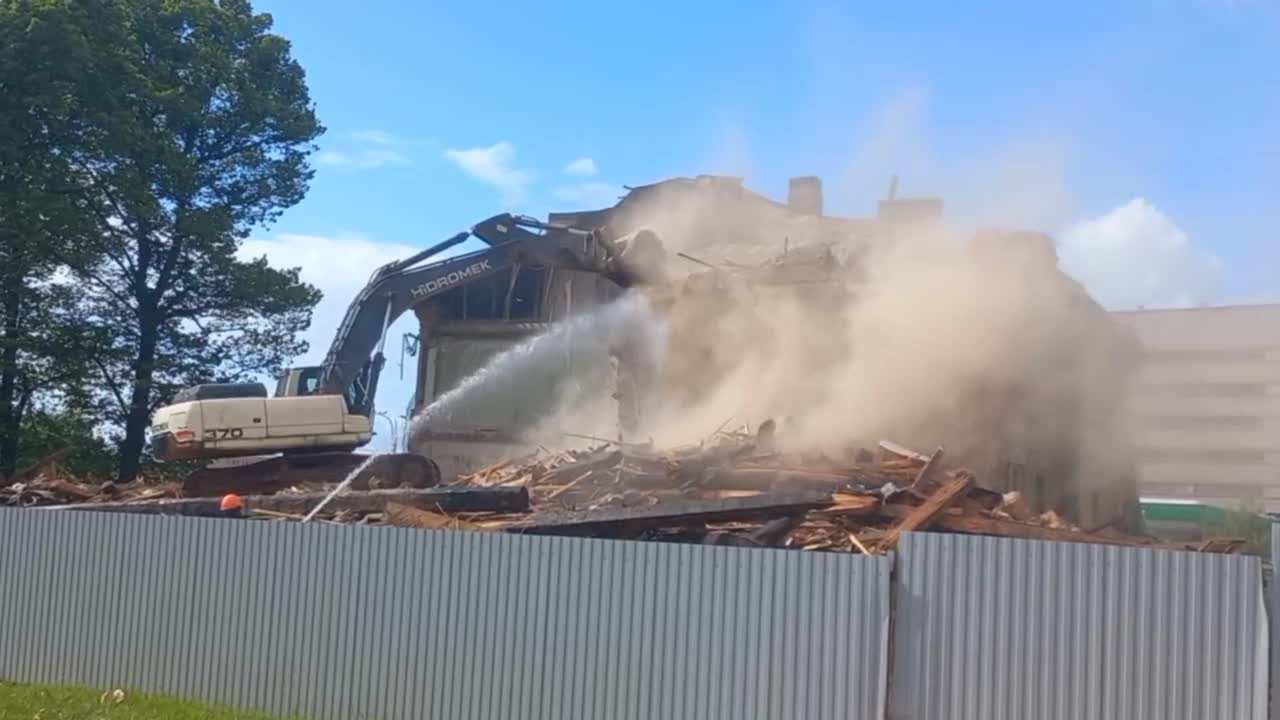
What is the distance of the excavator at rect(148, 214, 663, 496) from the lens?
14617 millimetres

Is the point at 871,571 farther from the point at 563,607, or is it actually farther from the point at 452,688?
the point at 452,688

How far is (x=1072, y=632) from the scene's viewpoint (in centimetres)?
657

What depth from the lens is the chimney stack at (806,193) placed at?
86.6ft

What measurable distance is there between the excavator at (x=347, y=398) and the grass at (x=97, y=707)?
191 inches

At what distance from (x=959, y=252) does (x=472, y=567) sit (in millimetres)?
11641

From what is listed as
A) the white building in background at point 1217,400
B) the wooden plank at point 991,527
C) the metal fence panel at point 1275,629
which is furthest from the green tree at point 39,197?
the white building in background at point 1217,400

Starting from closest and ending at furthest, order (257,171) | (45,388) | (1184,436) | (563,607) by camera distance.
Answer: (563,607) → (45,388) → (257,171) → (1184,436)

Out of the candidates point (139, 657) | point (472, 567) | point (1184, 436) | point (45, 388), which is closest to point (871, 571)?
point (472, 567)

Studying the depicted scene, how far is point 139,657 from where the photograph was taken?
10.1 metres

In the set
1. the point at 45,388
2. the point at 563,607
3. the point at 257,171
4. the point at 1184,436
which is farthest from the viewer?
the point at 1184,436

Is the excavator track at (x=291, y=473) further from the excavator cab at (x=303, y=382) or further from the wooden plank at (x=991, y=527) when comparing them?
the wooden plank at (x=991, y=527)

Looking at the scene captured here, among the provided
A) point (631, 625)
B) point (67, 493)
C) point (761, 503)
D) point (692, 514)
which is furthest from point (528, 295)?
point (631, 625)

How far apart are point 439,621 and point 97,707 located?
10.5 feet

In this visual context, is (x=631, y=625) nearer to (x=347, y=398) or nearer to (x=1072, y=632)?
(x=1072, y=632)
